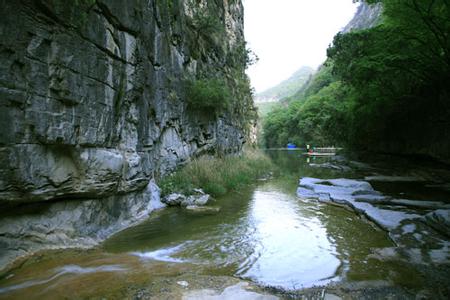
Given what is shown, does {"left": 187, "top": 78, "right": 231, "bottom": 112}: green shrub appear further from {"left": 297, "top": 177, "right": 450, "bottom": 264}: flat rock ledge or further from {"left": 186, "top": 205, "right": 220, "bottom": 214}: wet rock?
{"left": 297, "top": 177, "right": 450, "bottom": 264}: flat rock ledge

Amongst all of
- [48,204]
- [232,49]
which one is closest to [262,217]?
[48,204]

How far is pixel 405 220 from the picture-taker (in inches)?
290

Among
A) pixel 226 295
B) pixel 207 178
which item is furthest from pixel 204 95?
pixel 226 295

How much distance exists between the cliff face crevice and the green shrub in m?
2.08

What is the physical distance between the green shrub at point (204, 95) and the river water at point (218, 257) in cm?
676

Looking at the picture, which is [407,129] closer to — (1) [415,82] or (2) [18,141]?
(1) [415,82]

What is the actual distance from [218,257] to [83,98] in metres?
4.19

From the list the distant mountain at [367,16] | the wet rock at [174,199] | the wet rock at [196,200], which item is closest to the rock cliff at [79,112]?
the wet rock at [174,199]

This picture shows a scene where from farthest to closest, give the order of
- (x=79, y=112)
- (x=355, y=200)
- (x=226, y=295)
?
1. (x=355, y=200)
2. (x=79, y=112)
3. (x=226, y=295)

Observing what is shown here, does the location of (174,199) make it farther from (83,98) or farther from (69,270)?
(69,270)

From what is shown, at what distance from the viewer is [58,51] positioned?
5480 mm

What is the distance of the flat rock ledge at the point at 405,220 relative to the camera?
5.41 metres

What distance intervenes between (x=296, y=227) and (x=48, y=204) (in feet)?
18.7

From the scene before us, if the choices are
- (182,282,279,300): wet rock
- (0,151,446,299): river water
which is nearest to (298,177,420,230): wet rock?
(0,151,446,299): river water
